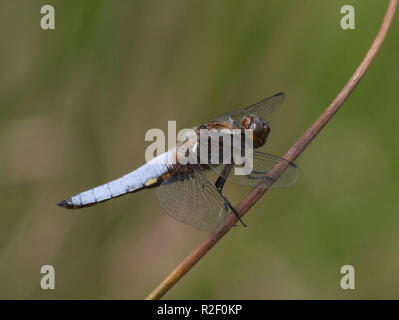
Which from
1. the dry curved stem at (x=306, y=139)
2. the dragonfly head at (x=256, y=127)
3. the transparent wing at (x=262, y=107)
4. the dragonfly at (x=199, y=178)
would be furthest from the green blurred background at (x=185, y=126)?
the dry curved stem at (x=306, y=139)

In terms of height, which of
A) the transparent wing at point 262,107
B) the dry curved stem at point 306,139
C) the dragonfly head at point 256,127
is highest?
the transparent wing at point 262,107

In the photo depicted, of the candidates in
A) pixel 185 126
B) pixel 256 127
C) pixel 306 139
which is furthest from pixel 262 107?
pixel 306 139

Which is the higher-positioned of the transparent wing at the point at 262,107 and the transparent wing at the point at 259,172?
the transparent wing at the point at 262,107

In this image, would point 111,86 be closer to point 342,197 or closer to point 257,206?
point 257,206

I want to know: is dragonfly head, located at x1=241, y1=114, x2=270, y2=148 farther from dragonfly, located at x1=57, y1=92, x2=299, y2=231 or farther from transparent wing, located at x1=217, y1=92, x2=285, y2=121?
transparent wing, located at x1=217, y1=92, x2=285, y2=121

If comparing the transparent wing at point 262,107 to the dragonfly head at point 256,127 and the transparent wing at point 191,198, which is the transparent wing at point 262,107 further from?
the transparent wing at point 191,198

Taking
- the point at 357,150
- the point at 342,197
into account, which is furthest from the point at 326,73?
the point at 342,197

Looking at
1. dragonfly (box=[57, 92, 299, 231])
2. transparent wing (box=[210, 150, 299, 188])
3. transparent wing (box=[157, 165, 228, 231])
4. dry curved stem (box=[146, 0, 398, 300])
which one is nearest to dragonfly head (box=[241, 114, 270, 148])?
dragonfly (box=[57, 92, 299, 231])
